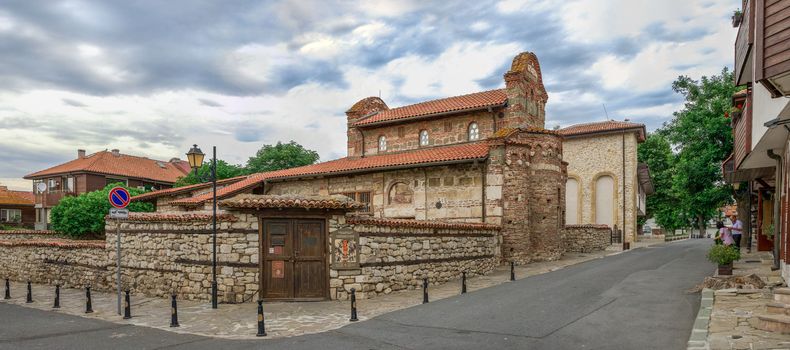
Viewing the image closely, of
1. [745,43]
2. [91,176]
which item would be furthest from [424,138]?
[91,176]

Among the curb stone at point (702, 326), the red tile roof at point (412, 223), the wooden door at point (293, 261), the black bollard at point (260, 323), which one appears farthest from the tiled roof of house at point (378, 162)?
the black bollard at point (260, 323)

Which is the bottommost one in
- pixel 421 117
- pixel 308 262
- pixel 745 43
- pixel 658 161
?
pixel 308 262

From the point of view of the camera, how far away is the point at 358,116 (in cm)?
3091

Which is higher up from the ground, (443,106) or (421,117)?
(443,106)

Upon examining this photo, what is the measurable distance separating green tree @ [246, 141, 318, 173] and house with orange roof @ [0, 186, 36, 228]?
24.6 meters

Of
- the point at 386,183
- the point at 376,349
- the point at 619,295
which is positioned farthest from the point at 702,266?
the point at 376,349

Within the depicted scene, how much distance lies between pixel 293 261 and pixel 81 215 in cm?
2404

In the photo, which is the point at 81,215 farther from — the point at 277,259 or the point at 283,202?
the point at 283,202

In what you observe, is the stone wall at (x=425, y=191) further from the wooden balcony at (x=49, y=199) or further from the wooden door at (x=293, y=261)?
the wooden balcony at (x=49, y=199)

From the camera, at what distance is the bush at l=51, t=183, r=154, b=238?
31.3m

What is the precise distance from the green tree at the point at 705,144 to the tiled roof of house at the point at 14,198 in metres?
60.1

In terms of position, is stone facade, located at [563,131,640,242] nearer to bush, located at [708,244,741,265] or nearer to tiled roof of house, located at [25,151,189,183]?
bush, located at [708,244,741,265]

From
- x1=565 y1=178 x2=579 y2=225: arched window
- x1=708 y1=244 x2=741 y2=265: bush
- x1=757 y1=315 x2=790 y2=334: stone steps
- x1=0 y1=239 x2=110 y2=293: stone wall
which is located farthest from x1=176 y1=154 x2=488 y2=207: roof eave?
x1=565 y1=178 x2=579 y2=225: arched window

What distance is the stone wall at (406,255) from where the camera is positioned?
14.5 meters
